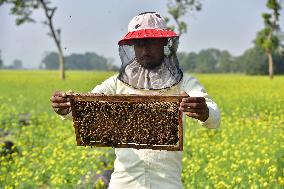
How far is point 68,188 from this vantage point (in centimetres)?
688

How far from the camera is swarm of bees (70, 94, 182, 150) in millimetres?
3096

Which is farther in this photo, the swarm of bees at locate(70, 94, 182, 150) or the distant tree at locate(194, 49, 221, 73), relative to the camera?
the distant tree at locate(194, 49, 221, 73)

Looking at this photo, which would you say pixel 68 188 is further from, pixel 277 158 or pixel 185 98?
pixel 185 98

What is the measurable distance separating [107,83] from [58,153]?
222 inches

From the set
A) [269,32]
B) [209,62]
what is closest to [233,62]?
[209,62]

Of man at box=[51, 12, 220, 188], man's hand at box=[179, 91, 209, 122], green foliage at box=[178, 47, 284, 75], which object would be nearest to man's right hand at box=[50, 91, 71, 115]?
man at box=[51, 12, 220, 188]

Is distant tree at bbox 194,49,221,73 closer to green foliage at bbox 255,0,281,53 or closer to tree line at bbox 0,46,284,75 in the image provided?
tree line at bbox 0,46,284,75

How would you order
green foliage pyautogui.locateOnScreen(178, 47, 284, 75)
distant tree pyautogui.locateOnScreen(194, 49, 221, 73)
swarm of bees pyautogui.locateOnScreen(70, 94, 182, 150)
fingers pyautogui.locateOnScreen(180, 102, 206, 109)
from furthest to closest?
distant tree pyautogui.locateOnScreen(194, 49, 221, 73), green foliage pyautogui.locateOnScreen(178, 47, 284, 75), swarm of bees pyautogui.locateOnScreen(70, 94, 182, 150), fingers pyautogui.locateOnScreen(180, 102, 206, 109)

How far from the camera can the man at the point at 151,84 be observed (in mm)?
3230

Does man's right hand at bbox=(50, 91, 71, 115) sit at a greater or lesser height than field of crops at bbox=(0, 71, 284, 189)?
greater

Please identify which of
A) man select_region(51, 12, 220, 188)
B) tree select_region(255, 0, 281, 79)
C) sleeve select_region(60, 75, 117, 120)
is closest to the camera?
man select_region(51, 12, 220, 188)

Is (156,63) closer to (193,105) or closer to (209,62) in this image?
(193,105)

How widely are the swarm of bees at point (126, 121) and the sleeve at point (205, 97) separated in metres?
0.17

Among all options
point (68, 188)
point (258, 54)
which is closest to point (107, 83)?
point (68, 188)
